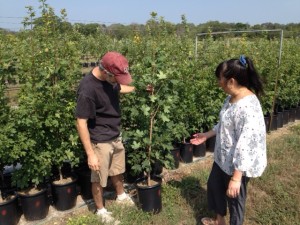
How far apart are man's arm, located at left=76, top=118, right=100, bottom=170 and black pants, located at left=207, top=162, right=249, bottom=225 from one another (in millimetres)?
1143

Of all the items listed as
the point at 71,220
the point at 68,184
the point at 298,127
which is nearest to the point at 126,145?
the point at 68,184

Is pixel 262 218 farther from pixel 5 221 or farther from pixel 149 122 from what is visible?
pixel 5 221

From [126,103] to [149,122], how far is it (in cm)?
68

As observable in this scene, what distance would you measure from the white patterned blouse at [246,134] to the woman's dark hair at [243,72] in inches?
4.3

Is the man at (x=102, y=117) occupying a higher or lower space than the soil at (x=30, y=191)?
higher

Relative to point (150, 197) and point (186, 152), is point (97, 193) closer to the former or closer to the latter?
point (150, 197)

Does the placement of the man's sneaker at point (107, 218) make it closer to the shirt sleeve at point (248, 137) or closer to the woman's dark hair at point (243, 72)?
the shirt sleeve at point (248, 137)

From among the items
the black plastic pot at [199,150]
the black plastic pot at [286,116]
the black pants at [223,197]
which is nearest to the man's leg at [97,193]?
the black pants at [223,197]

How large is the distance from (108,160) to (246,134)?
4.96ft

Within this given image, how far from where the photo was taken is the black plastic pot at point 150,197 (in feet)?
12.0

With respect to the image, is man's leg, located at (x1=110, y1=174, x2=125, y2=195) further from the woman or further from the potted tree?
the woman

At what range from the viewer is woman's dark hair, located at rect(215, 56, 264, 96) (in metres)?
2.70

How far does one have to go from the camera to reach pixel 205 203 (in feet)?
13.1

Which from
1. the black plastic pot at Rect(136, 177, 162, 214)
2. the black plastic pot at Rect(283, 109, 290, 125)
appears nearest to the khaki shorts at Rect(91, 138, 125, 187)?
the black plastic pot at Rect(136, 177, 162, 214)
